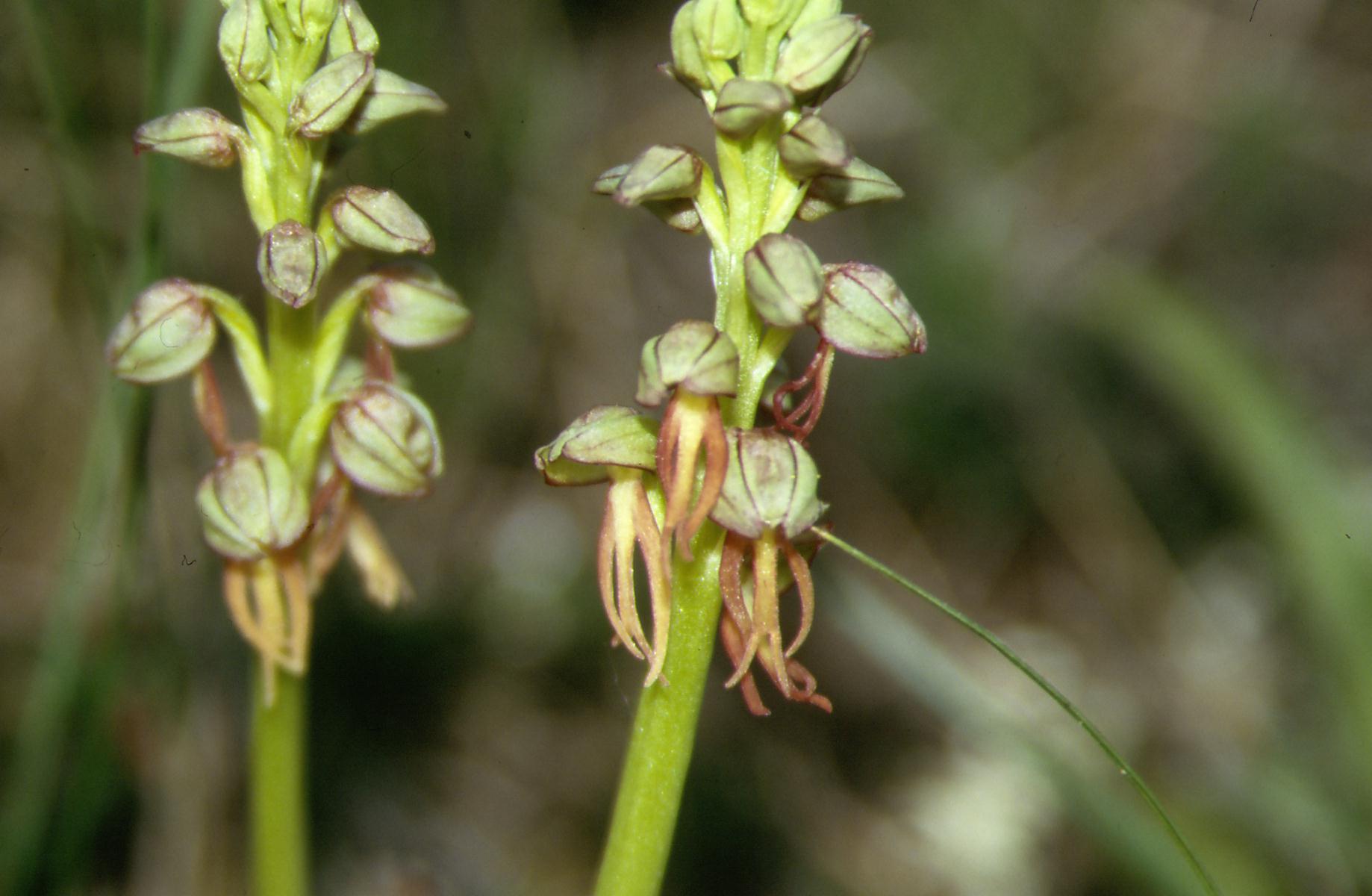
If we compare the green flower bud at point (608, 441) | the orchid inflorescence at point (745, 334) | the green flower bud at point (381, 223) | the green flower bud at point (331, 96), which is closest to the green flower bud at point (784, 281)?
the orchid inflorescence at point (745, 334)

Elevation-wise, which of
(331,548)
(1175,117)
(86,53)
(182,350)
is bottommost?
(1175,117)

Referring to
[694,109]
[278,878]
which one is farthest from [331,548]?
[694,109]

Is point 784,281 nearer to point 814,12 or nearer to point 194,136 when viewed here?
point 814,12

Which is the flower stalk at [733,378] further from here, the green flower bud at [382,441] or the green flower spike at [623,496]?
the green flower bud at [382,441]

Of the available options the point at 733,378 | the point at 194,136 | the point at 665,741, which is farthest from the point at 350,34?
the point at 665,741

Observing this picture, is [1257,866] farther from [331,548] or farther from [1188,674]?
[331,548]

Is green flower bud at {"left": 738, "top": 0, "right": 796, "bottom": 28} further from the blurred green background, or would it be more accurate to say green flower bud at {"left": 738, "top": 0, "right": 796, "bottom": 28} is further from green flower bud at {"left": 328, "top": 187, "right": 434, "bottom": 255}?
the blurred green background

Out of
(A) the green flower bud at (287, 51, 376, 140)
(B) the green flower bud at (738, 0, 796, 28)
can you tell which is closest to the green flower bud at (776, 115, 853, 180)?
(B) the green flower bud at (738, 0, 796, 28)
